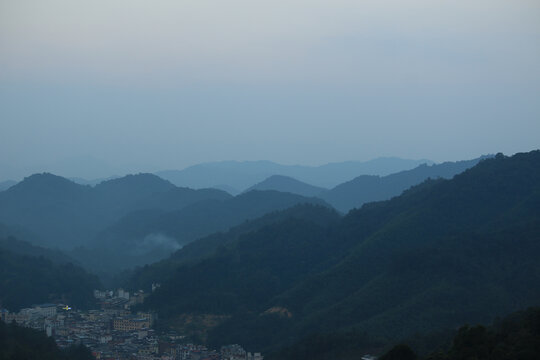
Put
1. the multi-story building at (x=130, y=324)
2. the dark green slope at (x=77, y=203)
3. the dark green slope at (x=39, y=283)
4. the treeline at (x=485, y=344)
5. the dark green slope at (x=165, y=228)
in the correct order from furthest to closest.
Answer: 1. the dark green slope at (x=77, y=203)
2. the dark green slope at (x=165, y=228)
3. the dark green slope at (x=39, y=283)
4. the multi-story building at (x=130, y=324)
5. the treeline at (x=485, y=344)

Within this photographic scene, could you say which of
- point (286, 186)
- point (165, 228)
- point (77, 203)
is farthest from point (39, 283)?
point (286, 186)

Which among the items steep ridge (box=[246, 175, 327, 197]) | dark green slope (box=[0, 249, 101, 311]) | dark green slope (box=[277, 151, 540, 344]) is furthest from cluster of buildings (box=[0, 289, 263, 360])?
steep ridge (box=[246, 175, 327, 197])

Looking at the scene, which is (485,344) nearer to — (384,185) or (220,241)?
(220,241)

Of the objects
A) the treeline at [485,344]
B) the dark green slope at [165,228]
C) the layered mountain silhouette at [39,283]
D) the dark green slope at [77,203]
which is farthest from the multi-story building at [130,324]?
the dark green slope at [77,203]

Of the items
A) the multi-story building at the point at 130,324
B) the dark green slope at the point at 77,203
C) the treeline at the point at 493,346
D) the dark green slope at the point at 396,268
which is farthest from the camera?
the dark green slope at the point at 77,203

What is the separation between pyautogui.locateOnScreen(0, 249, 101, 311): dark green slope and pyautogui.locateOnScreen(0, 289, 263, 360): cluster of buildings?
5.98 ft

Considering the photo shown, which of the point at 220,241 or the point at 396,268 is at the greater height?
the point at 220,241

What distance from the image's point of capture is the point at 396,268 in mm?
39125

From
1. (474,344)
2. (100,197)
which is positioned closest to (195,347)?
(474,344)

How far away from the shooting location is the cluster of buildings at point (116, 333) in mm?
34469

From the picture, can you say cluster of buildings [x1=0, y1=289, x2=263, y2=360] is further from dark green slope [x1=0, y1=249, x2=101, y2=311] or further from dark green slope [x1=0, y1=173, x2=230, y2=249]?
dark green slope [x1=0, y1=173, x2=230, y2=249]

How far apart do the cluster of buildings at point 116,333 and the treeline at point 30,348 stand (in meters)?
1.51

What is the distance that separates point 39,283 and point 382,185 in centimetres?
7713

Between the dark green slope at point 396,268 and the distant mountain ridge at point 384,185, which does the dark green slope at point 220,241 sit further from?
the distant mountain ridge at point 384,185
